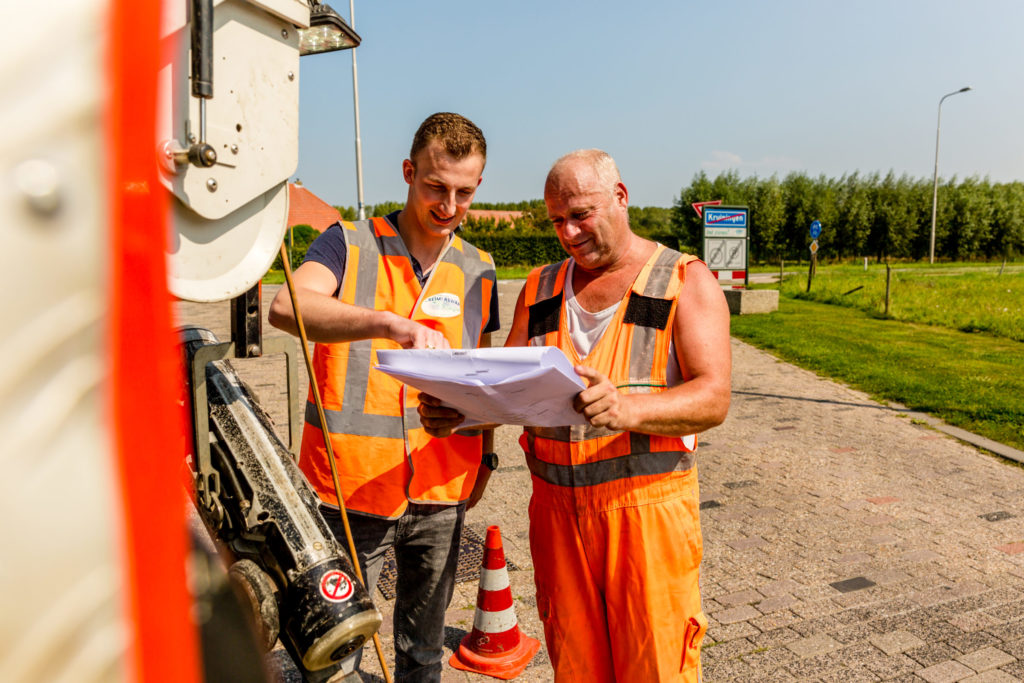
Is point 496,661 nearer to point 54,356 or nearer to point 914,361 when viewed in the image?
point 54,356

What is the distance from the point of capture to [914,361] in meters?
11.2

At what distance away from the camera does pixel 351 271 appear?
8.32ft

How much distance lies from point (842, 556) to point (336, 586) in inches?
166

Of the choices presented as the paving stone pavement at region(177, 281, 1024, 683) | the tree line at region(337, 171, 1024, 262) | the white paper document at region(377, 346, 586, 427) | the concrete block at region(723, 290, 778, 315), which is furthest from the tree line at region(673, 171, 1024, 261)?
the white paper document at region(377, 346, 586, 427)

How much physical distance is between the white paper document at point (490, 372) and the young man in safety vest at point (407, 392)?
0.56 meters

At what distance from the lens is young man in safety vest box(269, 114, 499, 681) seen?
2.47m

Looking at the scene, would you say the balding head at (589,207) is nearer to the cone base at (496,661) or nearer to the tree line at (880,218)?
the cone base at (496,661)

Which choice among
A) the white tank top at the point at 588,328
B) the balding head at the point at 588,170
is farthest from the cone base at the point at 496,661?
the balding head at the point at 588,170

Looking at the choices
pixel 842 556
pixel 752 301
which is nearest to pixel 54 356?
pixel 842 556

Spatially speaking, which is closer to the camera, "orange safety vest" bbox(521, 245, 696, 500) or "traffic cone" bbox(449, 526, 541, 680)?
"orange safety vest" bbox(521, 245, 696, 500)

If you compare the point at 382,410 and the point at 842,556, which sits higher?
the point at 382,410

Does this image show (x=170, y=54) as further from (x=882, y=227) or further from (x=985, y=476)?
(x=882, y=227)

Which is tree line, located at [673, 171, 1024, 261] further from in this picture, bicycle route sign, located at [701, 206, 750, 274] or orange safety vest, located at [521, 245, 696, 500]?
orange safety vest, located at [521, 245, 696, 500]

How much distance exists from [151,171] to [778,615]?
4057 mm
